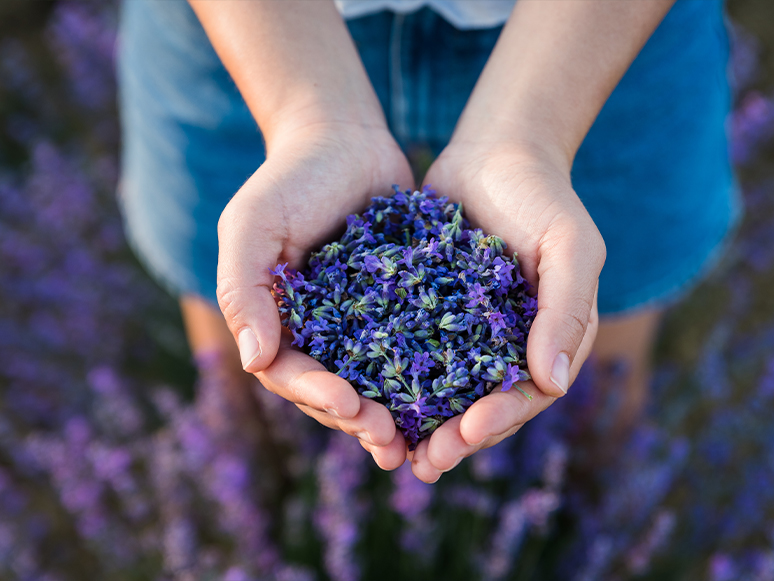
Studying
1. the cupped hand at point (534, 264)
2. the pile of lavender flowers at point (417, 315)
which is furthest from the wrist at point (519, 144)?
the pile of lavender flowers at point (417, 315)

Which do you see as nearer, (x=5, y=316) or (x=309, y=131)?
(x=309, y=131)

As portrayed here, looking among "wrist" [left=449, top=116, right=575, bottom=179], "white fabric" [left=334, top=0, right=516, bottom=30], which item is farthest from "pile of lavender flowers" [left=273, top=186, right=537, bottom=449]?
"white fabric" [left=334, top=0, right=516, bottom=30]

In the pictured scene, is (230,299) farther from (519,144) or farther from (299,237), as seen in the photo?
(519,144)

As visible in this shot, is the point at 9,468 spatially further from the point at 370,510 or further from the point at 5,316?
the point at 370,510

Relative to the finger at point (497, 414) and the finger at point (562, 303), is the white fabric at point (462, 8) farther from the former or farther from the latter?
the finger at point (497, 414)

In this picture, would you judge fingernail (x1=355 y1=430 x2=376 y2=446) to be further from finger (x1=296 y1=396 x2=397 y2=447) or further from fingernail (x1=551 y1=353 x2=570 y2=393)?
fingernail (x1=551 y1=353 x2=570 y2=393)

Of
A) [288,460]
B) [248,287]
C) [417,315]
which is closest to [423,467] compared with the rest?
[417,315]

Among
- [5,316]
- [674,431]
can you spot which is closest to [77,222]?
[5,316]
